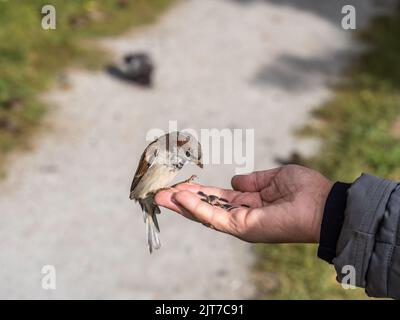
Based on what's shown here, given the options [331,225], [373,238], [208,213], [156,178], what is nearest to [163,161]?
[156,178]

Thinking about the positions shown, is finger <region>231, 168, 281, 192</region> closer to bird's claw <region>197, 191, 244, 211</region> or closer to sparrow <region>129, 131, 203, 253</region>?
bird's claw <region>197, 191, 244, 211</region>

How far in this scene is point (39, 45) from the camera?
1164 cm

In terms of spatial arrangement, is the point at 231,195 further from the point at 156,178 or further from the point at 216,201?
the point at 156,178

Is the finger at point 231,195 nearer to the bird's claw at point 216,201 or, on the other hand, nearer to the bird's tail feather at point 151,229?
the bird's claw at point 216,201

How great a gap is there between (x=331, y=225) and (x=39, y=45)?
9.35 meters

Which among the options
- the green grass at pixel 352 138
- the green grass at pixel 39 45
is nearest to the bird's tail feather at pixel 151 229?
the green grass at pixel 352 138

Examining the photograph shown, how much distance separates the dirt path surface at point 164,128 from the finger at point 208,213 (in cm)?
322

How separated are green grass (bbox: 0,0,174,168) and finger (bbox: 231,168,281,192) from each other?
5394 millimetres

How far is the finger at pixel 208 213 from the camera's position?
12.1ft

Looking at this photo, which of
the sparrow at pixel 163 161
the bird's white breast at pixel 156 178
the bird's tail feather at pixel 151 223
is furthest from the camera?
the bird's tail feather at pixel 151 223

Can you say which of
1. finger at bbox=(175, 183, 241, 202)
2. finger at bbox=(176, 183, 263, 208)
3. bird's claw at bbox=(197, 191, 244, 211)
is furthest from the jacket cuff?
finger at bbox=(175, 183, 241, 202)

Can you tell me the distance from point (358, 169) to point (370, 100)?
8.01ft

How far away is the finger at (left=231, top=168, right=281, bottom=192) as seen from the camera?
4.23 meters
